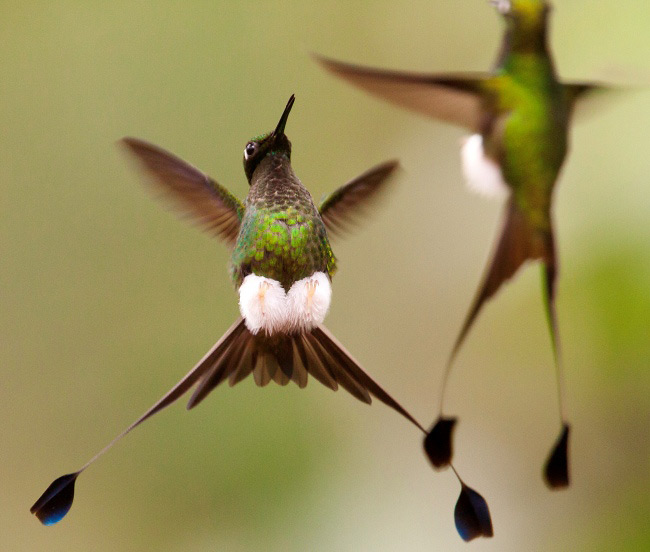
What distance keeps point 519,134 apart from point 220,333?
1412mm

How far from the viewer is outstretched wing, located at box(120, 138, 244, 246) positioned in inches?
26.6

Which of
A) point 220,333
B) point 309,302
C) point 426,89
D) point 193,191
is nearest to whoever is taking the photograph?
point 426,89

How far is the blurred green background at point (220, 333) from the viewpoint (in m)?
1.74

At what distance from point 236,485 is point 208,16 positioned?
41.7 inches

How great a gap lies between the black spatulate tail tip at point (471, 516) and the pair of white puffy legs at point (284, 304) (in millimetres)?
159

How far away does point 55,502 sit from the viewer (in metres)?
0.51

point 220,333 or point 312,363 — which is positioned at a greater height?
point 312,363

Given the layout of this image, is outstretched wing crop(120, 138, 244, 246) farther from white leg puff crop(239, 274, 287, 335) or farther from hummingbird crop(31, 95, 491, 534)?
white leg puff crop(239, 274, 287, 335)

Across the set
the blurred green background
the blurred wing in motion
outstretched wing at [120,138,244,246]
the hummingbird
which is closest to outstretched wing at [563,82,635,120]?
the blurred wing in motion

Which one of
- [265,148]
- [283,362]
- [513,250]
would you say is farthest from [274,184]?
[513,250]

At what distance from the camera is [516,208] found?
0.46m

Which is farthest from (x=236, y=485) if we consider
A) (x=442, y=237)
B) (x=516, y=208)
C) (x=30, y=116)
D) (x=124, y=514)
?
(x=516, y=208)

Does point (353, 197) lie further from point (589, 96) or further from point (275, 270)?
point (589, 96)

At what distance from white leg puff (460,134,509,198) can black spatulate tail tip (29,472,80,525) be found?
0.31m
